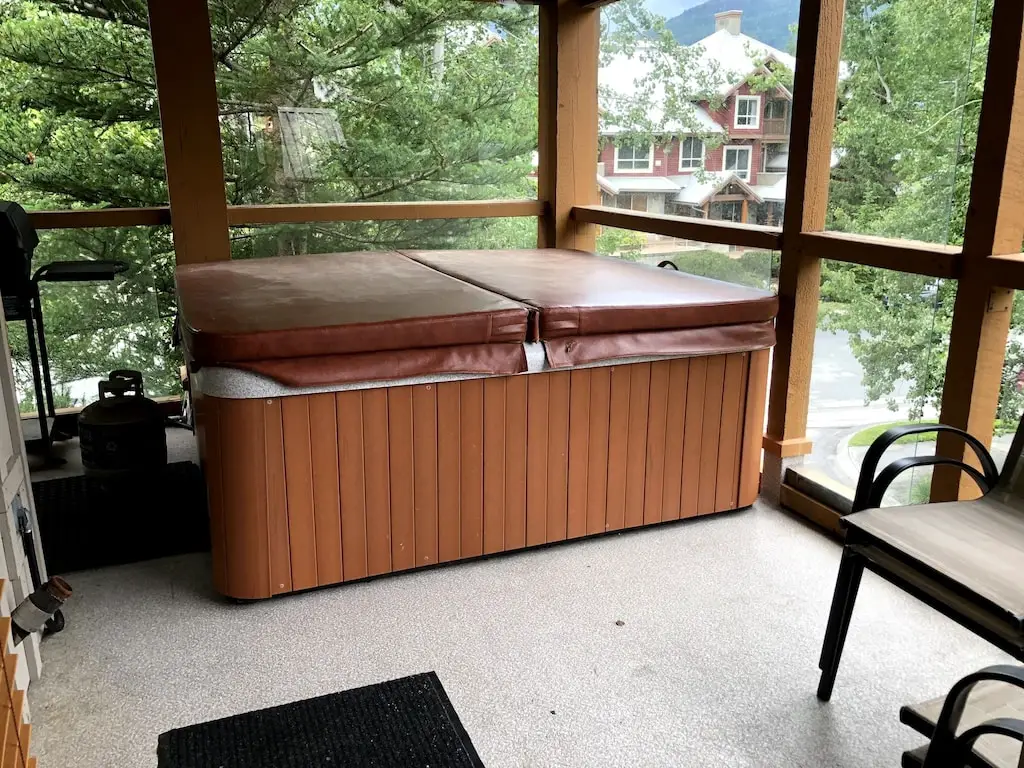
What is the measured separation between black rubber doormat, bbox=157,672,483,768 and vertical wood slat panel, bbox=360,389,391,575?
0.60m

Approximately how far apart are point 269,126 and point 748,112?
8.45 feet

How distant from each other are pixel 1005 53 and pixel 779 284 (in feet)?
3.60

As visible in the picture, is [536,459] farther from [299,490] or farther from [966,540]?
[966,540]

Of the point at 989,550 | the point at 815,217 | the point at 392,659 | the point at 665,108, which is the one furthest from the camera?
the point at 665,108

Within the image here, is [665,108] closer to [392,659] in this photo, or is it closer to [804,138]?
[804,138]

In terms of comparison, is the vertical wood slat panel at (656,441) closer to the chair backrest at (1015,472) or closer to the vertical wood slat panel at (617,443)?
the vertical wood slat panel at (617,443)

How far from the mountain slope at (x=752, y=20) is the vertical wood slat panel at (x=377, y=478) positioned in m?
2.12

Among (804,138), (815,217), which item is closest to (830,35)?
(804,138)

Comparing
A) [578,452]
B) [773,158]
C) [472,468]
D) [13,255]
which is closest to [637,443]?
[578,452]

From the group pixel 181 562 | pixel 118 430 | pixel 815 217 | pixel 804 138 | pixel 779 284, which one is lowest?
pixel 181 562

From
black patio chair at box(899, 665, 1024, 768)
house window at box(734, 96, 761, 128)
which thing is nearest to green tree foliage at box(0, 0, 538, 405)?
house window at box(734, 96, 761, 128)

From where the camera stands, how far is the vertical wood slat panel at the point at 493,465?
2635 mm

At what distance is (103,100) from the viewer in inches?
173

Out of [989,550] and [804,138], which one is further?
[804,138]
